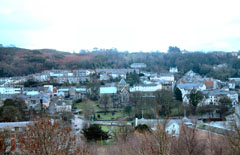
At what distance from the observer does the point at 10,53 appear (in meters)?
42.6

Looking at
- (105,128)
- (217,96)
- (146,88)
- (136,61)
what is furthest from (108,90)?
(136,61)

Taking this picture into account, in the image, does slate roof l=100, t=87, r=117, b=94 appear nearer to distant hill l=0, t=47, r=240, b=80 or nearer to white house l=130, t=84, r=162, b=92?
white house l=130, t=84, r=162, b=92

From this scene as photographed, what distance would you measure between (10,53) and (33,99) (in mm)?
26410

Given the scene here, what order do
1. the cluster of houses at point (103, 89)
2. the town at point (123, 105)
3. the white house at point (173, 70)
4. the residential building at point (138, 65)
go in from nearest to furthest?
the town at point (123, 105) → the cluster of houses at point (103, 89) → the white house at point (173, 70) → the residential building at point (138, 65)

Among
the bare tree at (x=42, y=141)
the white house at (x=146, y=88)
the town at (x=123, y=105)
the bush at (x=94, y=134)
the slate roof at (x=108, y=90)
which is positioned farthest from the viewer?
the white house at (x=146, y=88)

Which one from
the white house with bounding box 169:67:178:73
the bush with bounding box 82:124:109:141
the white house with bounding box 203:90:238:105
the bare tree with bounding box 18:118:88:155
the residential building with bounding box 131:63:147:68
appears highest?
the residential building with bounding box 131:63:147:68

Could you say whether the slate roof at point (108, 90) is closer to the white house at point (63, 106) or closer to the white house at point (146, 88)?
the white house at point (146, 88)

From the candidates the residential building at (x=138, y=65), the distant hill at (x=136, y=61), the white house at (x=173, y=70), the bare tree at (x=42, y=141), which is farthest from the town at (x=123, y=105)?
the residential building at (x=138, y=65)

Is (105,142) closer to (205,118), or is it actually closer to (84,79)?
(205,118)

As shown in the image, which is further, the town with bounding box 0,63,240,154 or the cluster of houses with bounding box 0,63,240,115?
the cluster of houses with bounding box 0,63,240,115

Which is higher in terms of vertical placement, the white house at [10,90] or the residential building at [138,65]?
the residential building at [138,65]

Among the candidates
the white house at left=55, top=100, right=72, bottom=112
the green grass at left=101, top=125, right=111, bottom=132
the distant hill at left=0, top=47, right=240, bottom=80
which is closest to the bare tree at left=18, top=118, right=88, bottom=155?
the green grass at left=101, top=125, right=111, bottom=132

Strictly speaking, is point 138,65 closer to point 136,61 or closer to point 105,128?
point 136,61

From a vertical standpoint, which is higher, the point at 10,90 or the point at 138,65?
the point at 138,65
